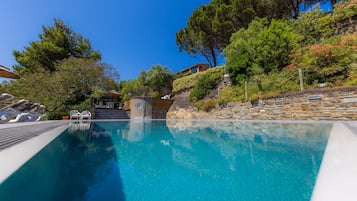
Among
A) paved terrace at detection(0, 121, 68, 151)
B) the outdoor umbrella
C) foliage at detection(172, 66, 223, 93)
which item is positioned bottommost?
paved terrace at detection(0, 121, 68, 151)

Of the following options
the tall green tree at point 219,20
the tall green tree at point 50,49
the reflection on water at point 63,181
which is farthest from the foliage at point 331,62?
the tall green tree at point 50,49

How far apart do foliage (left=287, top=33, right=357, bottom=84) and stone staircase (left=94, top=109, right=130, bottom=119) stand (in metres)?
15.6

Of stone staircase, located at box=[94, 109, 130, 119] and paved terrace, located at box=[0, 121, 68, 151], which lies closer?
paved terrace, located at box=[0, 121, 68, 151]

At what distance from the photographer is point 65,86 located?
45.8ft

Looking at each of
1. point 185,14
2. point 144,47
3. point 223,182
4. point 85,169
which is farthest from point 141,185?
point 144,47

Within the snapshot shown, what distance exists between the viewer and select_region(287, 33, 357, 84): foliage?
7899 millimetres

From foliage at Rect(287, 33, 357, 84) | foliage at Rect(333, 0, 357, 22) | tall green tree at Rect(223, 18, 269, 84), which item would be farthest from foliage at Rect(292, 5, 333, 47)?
tall green tree at Rect(223, 18, 269, 84)

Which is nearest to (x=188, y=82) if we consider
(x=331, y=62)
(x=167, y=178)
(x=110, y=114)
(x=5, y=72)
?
(x=110, y=114)

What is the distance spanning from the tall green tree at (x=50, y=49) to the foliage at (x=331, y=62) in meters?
23.0

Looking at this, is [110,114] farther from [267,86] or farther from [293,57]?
[293,57]

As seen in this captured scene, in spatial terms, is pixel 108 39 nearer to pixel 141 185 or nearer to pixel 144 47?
pixel 144 47

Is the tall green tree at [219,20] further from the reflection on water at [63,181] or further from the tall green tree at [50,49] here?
the reflection on water at [63,181]

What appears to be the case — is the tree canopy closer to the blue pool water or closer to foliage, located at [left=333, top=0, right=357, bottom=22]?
foliage, located at [left=333, top=0, right=357, bottom=22]

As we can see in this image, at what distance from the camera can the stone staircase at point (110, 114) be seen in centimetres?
1602
